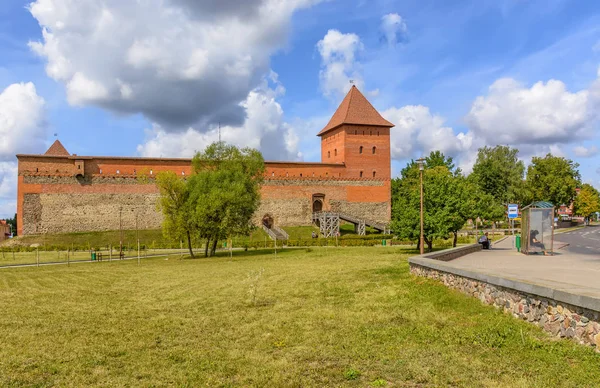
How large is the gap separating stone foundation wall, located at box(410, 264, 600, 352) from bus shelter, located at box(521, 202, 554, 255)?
10825mm

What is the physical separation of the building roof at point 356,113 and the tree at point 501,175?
54.0ft

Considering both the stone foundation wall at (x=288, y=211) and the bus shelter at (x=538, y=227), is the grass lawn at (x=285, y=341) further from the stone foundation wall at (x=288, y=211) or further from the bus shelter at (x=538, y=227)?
the stone foundation wall at (x=288, y=211)

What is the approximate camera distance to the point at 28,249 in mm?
40375

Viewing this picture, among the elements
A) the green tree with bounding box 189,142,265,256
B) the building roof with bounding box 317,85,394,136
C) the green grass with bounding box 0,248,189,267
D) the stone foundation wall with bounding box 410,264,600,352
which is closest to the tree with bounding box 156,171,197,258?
the green tree with bounding box 189,142,265,256

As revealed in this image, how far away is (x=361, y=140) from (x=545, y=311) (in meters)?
52.1

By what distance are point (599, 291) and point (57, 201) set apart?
4936 cm

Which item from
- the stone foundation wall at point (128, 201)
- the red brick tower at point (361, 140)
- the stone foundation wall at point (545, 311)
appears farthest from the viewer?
the red brick tower at point (361, 140)

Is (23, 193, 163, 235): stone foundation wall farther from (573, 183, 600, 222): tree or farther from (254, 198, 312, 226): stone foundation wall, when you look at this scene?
(573, 183, 600, 222): tree

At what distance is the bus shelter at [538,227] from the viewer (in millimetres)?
18891

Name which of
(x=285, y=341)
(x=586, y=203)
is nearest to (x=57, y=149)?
(x=285, y=341)

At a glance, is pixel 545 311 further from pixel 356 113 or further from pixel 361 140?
pixel 356 113

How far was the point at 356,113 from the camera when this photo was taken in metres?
58.9

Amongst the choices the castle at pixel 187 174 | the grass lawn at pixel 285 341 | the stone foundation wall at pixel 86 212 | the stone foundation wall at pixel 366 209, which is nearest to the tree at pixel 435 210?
the grass lawn at pixel 285 341

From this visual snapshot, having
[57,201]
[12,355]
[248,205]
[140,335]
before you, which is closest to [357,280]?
[140,335]
